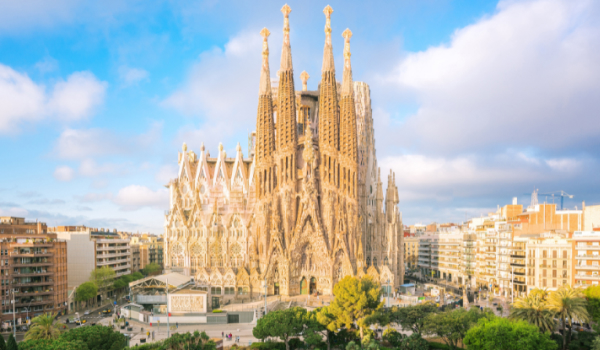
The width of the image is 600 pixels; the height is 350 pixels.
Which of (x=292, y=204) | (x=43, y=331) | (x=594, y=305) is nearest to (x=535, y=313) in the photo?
(x=594, y=305)

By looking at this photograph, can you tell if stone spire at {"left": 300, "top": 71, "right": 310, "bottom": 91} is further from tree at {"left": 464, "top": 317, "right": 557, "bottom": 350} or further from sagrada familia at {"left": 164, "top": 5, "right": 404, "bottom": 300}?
tree at {"left": 464, "top": 317, "right": 557, "bottom": 350}

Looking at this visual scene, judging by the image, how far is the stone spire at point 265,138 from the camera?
65.6 m

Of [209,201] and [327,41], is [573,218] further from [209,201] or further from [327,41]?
[209,201]

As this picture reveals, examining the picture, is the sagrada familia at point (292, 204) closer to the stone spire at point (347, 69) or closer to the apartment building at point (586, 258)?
the stone spire at point (347, 69)

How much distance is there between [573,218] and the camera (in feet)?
208

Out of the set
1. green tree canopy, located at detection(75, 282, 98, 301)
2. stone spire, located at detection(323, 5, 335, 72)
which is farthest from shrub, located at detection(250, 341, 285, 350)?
stone spire, located at detection(323, 5, 335, 72)

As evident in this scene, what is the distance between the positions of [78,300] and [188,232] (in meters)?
18.8

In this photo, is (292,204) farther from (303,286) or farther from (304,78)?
(304,78)

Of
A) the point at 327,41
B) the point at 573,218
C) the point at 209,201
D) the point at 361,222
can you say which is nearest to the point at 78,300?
the point at 209,201

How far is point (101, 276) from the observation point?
209 ft

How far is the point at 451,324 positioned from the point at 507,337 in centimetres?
413

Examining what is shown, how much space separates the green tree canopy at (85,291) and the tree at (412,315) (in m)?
38.8

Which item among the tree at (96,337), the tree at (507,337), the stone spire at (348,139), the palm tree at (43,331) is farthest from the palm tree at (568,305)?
the palm tree at (43,331)

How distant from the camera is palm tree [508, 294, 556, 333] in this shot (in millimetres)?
34531
